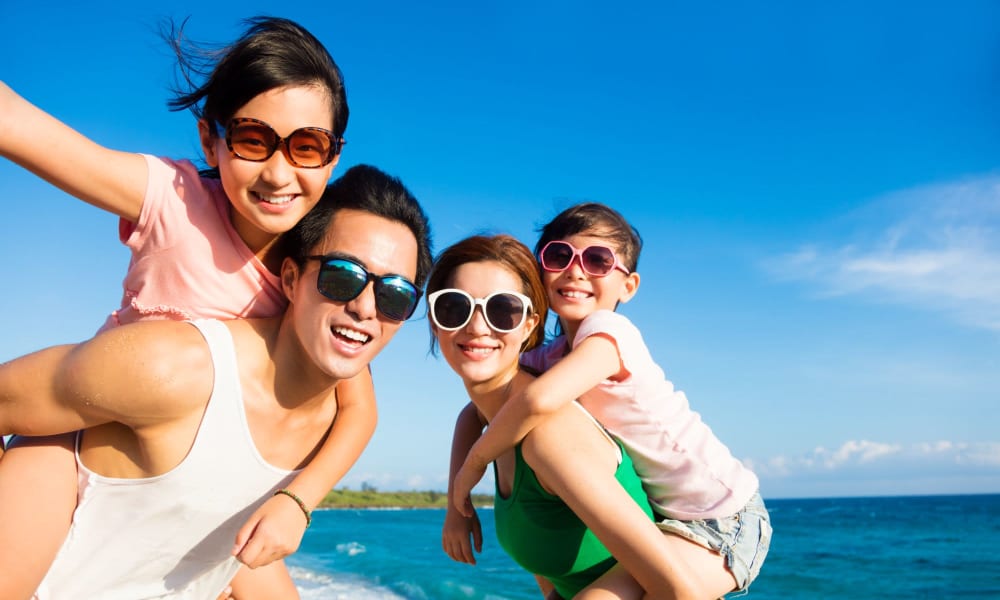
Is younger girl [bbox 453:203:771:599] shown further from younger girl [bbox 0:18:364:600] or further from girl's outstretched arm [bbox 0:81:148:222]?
girl's outstretched arm [bbox 0:81:148:222]

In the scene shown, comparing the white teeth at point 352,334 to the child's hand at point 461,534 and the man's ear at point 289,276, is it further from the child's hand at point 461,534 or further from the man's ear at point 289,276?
the child's hand at point 461,534

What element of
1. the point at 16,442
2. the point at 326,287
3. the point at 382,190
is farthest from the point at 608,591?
the point at 16,442

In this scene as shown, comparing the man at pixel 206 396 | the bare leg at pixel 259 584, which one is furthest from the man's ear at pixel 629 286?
the bare leg at pixel 259 584

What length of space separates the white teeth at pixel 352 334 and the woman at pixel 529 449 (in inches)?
14.0

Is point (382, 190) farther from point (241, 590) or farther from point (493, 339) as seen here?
point (241, 590)

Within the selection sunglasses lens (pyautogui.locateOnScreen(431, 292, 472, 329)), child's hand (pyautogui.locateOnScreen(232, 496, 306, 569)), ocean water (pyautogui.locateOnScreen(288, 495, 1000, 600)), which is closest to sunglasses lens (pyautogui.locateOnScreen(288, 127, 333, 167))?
sunglasses lens (pyautogui.locateOnScreen(431, 292, 472, 329))

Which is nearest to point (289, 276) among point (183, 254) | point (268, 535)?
point (183, 254)

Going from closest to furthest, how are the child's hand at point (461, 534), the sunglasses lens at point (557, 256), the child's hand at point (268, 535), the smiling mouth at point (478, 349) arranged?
the child's hand at point (268, 535) → the smiling mouth at point (478, 349) → the child's hand at point (461, 534) → the sunglasses lens at point (557, 256)

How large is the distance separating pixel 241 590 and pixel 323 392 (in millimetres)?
1482

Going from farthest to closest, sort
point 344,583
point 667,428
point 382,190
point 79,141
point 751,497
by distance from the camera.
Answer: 1. point 344,583
2. point 751,497
3. point 667,428
4. point 382,190
5. point 79,141

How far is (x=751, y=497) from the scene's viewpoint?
3.91 meters

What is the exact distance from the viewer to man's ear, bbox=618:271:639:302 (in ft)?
15.2

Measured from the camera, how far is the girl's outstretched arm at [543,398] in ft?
10.2

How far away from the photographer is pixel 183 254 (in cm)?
308
